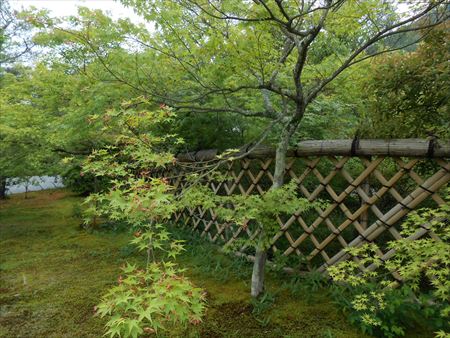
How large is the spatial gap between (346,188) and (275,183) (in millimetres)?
990

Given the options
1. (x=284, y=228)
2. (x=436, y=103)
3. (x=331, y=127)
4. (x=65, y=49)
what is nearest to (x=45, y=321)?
(x=284, y=228)

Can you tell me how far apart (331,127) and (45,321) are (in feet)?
13.9

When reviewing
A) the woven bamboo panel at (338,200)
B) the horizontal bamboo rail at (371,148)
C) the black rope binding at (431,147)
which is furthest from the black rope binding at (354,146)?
the black rope binding at (431,147)

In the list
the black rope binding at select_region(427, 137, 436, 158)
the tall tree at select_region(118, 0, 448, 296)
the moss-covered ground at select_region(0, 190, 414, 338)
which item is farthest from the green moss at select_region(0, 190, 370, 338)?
the black rope binding at select_region(427, 137, 436, 158)

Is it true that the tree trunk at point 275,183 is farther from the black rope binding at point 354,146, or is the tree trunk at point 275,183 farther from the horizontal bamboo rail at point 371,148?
the black rope binding at point 354,146

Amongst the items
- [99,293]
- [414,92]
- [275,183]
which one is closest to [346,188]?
[275,183]

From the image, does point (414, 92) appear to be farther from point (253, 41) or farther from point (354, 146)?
point (253, 41)

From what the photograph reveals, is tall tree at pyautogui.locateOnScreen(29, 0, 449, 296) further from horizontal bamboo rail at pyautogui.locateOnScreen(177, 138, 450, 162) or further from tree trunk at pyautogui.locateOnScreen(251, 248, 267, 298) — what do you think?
horizontal bamboo rail at pyautogui.locateOnScreen(177, 138, 450, 162)

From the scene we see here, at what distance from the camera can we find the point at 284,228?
4051mm

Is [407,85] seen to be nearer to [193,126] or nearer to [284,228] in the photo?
[284,228]

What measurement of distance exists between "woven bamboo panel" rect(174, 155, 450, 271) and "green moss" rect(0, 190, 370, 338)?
0.49 m

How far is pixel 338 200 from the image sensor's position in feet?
11.5

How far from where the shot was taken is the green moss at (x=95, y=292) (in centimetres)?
303

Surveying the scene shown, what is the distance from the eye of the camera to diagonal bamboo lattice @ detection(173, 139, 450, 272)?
301cm
